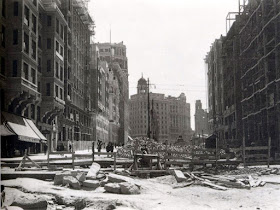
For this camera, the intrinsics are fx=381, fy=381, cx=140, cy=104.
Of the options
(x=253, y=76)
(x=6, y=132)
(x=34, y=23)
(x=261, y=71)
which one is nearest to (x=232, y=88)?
(x=253, y=76)

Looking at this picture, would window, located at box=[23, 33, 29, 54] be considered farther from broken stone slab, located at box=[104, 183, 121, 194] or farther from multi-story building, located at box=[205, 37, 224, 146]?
multi-story building, located at box=[205, 37, 224, 146]

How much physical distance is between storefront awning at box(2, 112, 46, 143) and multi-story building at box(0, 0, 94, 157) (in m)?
0.60

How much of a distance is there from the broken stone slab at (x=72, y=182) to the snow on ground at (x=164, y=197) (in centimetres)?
30

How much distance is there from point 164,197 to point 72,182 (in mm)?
3781

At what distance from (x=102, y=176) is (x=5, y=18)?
66.4 ft

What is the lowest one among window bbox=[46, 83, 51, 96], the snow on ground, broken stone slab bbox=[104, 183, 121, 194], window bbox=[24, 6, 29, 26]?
the snow on ground

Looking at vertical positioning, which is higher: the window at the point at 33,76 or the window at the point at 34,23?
the window at the point at 34,23

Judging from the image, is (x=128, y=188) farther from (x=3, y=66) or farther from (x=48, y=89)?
(x=48, y=89)

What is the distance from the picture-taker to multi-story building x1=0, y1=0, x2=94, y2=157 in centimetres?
3316

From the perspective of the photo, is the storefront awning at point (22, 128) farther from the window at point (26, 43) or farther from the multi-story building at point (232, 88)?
the multi-story building at point (232, 88)

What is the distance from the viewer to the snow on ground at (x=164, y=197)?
1298 centimetres

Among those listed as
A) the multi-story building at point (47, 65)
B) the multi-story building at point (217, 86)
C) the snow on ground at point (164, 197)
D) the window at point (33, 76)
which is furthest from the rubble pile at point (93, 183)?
the multi-story building at point (217, 86)

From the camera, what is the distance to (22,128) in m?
30.9

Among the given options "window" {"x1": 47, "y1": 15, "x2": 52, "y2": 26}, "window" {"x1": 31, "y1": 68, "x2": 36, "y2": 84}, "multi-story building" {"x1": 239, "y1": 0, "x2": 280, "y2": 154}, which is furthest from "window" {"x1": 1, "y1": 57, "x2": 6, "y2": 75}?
"multi-story building" {"x1": 239, "y1": 0, "x2": 280, "y2": 154}
